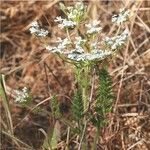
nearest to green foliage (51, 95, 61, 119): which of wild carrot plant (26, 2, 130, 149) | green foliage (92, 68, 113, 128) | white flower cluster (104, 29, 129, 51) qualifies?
wild carrot plant (26, 2, 130, 149)

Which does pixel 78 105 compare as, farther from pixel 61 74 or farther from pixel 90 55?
pixel 61 74

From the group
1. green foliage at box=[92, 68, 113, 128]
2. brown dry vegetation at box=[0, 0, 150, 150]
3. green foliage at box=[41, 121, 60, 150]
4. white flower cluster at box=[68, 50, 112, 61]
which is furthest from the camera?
brown dry vegetation at box=[0, 0, 150, 150]

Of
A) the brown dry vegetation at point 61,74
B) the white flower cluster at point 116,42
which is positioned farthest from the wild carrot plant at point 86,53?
the brown dry vegetation at point 61,74

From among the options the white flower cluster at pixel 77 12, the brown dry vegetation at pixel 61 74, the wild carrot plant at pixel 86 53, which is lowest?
the brown dry vegetation at pixel 61 74

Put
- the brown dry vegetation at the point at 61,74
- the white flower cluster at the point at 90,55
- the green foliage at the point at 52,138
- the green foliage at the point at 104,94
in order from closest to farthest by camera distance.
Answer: the white flower cluster at the point at 90,55, the green foliage at the point at 104,94, the green foliage at the point at 52,138, the brown dry vegetation at the point at 61,74

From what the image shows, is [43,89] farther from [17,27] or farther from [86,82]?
[86,82]

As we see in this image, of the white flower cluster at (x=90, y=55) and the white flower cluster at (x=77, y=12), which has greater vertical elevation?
the white flower cluster at (x=77, y=12)

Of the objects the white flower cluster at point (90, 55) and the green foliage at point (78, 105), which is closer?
the white flower cluster at point (90, 55)

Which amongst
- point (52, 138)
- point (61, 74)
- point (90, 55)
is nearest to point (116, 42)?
point (90, 55)

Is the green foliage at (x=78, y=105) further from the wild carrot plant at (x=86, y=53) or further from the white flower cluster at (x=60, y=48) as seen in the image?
the white flower cluster at (x=60, y=48)

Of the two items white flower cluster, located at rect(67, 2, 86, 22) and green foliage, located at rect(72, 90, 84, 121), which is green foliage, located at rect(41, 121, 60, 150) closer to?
green foliage, located at rect(72, 90, 84, 121)
